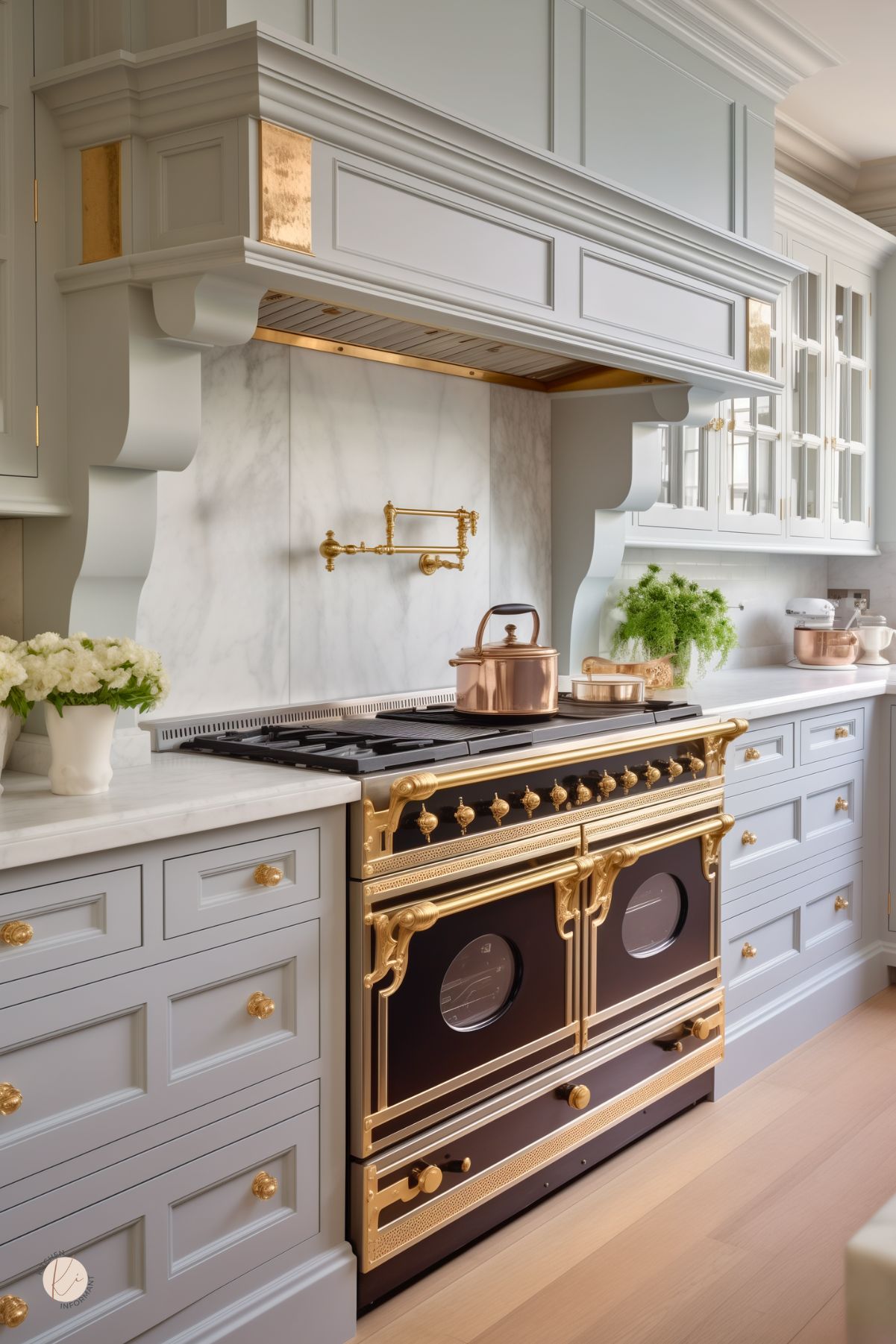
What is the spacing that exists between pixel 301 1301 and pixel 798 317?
11.6ft

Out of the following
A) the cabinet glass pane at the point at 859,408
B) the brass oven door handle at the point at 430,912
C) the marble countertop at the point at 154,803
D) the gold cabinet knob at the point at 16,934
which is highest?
the cabinet glass pane at the point at 859,408

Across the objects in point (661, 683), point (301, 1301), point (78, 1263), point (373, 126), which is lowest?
point (301, 1301)

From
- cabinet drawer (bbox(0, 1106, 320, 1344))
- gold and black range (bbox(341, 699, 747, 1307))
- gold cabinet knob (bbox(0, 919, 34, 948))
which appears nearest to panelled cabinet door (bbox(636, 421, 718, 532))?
gold and black range (bbox(341, 699, 747, 1307))

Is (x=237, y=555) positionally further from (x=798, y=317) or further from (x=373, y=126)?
(x=798, y=317)

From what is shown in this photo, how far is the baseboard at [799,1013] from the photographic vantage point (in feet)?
10.2

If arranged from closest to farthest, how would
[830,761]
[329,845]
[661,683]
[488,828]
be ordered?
[329,845]
[488,828]
[661,683]
[830,761]

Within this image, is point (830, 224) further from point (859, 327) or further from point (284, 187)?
point (284, 187)

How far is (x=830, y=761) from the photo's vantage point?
141 inches

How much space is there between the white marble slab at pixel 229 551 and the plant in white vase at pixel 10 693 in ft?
1.45

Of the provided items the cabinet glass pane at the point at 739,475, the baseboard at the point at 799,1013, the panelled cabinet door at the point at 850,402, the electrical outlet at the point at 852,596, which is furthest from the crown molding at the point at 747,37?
the baseboard at the point at 799,1013

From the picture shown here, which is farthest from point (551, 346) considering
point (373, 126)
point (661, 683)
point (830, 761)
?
point (830, 761)

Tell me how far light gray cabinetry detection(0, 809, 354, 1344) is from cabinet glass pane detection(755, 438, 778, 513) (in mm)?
2537

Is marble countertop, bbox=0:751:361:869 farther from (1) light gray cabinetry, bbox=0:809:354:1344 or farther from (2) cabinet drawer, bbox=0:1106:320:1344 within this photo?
(2) cabinet drawer, bbox=0:1106:320:1344

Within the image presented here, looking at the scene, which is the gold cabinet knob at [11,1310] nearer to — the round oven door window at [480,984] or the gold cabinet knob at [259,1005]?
the gold cabinet knob at [259,1005]
